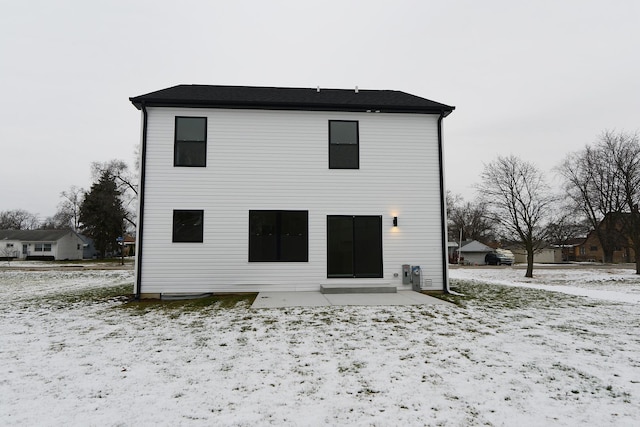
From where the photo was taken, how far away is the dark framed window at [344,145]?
997cm

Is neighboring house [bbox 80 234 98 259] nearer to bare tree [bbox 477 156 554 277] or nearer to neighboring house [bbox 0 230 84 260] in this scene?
neighboring house [bbox 0 230 84 260]

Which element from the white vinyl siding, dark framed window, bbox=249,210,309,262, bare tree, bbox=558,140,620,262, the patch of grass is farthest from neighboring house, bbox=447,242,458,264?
dark framed window, bbox=249,210,309,262

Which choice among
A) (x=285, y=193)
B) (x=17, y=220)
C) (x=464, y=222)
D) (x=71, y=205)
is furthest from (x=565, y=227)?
(x=17, y=220)

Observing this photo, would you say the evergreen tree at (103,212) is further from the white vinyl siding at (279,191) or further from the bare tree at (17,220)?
the bare tree at (17,220)

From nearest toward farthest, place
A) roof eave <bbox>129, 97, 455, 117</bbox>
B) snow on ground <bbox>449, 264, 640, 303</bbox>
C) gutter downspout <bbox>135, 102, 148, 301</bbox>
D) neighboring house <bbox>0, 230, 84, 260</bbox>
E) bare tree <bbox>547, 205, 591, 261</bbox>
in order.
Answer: gutter downspout <bbox>135, 102, 148, 301</bbox> < roof eave <bbox>129, 97, 455, 117</bbox> < snow on ground <bbox>449, 264, 640, 303</bbox> < bare tree <bbox>547, 205, 591, 261</bbox> < neighboring house <bbox>0, 230, 84, 260</bbox>

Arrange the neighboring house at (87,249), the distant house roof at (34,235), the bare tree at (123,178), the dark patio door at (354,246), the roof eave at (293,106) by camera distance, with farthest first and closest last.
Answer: the neighboring house at (87,249)
the distant house roof at (34,235)
the bare tree at (123,178)
the dark patio door at (354,246)
the roof eave at (293,106)

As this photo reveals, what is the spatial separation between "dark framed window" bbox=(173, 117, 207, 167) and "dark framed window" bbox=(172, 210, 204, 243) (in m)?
1.44

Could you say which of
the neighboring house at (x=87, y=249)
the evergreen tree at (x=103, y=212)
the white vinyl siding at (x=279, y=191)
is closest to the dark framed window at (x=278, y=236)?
the white vinyl siding at (x=279, y=191)

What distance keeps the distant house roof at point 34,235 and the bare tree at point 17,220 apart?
80.8 ft

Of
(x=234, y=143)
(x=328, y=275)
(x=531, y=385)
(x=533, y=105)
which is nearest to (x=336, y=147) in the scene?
(x=234, y=143)

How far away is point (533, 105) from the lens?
27.2m

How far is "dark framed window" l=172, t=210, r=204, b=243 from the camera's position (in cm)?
930

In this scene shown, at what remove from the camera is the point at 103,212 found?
3931 centimetres

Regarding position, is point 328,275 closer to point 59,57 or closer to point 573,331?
point 573,331
